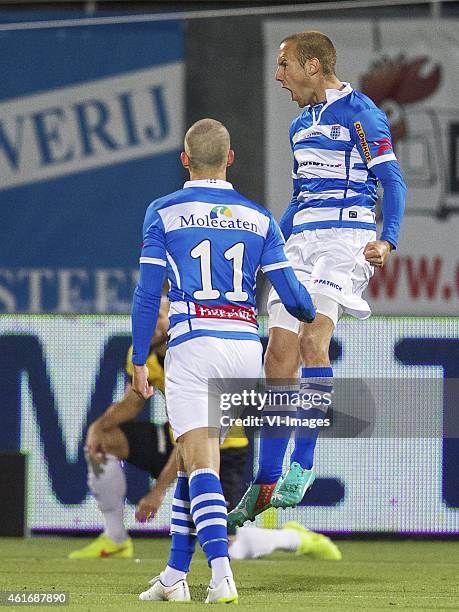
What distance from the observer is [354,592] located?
6.91 metres

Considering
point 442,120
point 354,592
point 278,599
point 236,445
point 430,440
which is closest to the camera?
point 278,599

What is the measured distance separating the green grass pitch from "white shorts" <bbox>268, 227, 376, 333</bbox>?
1.29 metres

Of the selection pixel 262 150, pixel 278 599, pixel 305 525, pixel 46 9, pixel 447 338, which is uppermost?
pixel 46 9

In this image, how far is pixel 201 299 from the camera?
20.1 feet

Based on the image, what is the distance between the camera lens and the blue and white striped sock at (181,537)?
20.5 ft

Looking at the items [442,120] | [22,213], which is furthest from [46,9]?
[442,120]

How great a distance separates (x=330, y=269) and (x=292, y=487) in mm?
1035

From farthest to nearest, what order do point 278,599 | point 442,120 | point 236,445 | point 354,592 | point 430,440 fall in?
point 442,120 < point 430,440 < point 236,445 < point 354,592 < point 278,599

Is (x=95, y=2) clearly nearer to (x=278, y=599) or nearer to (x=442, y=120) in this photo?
(x=442, y=120)

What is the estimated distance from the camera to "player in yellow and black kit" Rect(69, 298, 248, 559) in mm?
8992

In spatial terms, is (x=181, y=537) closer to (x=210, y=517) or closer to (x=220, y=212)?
(x=210, y=517)

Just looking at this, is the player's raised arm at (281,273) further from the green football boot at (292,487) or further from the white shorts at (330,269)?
the green football boot at (292,487)

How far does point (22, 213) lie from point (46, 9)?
207 centimetres

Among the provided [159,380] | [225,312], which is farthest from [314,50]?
[159,380]
